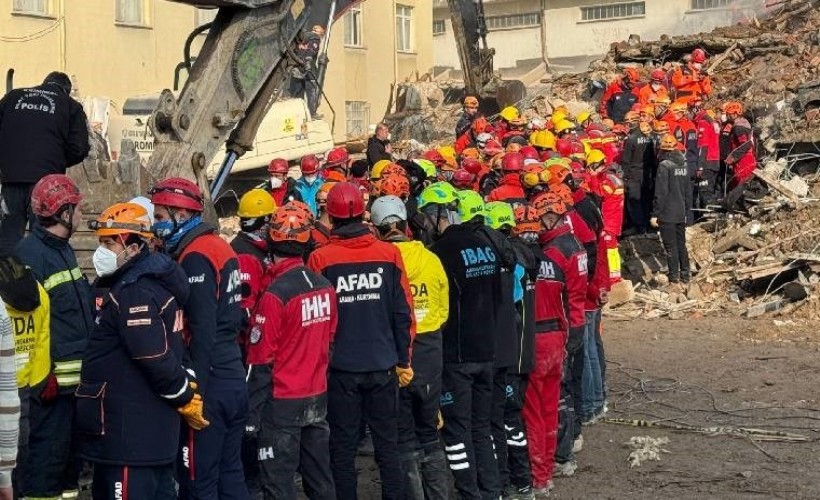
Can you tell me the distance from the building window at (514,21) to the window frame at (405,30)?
5.75 meters

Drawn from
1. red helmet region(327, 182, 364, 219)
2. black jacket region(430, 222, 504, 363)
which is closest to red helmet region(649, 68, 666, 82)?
black jacket region(430, 222, 504, 363)

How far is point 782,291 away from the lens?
18188 millimetres

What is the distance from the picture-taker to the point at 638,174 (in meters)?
20.9

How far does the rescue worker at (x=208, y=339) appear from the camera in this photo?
24.9 ft

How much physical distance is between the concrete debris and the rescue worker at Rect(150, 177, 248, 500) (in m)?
4.20

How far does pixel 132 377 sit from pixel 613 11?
40.1 meters

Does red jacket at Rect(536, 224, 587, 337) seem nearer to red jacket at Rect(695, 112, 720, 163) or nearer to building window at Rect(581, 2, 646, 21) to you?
red jacket at Rect(695, 112, 720, 163)

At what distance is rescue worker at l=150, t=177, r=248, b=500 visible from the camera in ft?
24.9

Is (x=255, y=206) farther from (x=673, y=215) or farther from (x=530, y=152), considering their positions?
(x=673, y=215)

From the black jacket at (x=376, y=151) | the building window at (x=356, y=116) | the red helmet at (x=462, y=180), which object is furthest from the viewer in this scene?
the building window at (x=356, y=116)

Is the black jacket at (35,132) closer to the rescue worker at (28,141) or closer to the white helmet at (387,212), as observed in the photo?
the rescue worker at (28,141)

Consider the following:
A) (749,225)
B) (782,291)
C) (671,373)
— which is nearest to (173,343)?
(671,373)

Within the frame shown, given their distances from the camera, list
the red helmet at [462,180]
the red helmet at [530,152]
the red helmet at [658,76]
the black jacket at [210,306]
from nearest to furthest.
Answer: the black jacket at [210,306]
the red helmet at [462,180]
the red helmet at [530,152]
the red helmet at [658,76]

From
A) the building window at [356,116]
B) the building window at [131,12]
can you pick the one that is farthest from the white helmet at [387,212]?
the building window at [356,116]
